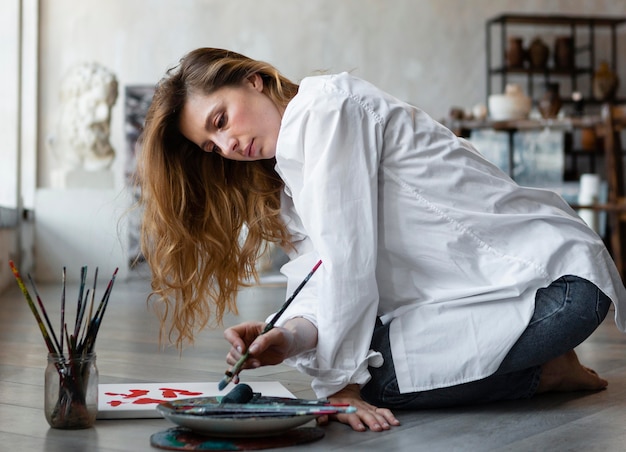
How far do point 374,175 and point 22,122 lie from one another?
20.7 feet

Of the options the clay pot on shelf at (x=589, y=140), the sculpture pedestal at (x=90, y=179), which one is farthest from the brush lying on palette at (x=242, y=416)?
the clay pot on shelf at (x=589, y=140)

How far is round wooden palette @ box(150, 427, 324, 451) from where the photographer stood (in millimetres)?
1504

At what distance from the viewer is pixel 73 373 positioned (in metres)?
1.63

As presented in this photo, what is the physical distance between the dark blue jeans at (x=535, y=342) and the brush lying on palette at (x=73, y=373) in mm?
535

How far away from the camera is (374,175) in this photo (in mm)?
1755

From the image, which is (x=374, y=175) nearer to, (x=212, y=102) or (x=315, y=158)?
(x=315, y=158)

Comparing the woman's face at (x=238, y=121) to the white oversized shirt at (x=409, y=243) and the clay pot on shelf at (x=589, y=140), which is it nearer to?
the white oversized shirt at (x=409, y=243)

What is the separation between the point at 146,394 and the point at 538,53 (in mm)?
7325

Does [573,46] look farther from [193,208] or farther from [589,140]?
[193,208]

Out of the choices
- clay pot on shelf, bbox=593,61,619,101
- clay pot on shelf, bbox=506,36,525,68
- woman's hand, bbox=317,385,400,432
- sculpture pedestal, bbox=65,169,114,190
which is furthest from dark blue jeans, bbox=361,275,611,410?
clay pot on shelf, bbox=506,36,525,68

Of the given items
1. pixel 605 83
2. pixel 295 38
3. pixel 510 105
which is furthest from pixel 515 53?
pixel 510 105

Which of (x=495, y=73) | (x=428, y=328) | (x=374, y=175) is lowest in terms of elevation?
(x=428, y=328)

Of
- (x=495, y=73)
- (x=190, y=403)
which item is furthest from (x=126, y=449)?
(x=495, y=73)

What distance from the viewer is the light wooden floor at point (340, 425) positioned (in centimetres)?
159
